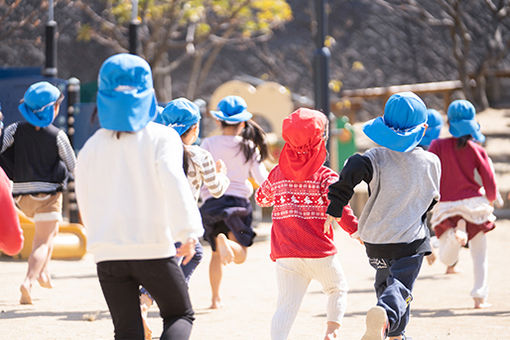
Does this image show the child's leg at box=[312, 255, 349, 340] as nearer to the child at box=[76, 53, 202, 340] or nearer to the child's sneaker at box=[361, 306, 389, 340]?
the child's sneaker at box=[361, 306, 389, 340]

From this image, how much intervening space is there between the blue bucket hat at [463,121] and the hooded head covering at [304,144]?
89.9 inches

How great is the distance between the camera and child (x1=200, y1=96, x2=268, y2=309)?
670cm

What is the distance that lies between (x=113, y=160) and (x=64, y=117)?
764 cm

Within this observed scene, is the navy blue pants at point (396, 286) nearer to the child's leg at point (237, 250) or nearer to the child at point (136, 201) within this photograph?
the child at point (136, 201)

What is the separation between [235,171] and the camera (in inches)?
268

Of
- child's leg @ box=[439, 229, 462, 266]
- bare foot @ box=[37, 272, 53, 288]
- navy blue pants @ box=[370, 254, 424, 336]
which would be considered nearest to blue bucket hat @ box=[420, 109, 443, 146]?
child's leg @ box=[439, 229, 462, 266]

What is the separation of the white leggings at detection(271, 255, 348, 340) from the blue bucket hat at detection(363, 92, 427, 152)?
68cm

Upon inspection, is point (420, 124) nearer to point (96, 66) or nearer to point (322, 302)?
point (322, 302)

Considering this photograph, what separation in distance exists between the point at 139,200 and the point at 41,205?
3636 mm

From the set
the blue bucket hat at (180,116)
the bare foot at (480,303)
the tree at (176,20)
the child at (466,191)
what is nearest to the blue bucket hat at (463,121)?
the child at (466,191)

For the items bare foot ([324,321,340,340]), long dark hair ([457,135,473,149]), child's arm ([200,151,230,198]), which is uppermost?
child's arm ([200,151,230,198])

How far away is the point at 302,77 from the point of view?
25.8 metres

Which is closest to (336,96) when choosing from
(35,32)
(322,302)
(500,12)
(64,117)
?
(500,12)

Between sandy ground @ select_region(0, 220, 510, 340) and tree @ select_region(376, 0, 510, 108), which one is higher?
tree @ select_region(376, 0, 510, 108)
